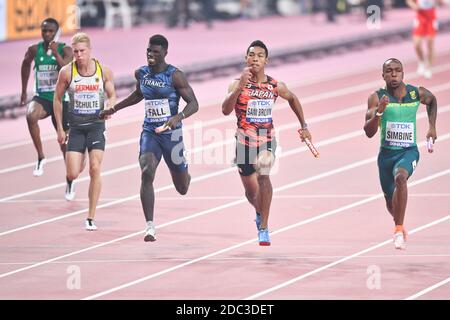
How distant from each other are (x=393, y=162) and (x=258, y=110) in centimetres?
138

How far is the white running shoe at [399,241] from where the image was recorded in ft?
42.8

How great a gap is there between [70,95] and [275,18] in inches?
906

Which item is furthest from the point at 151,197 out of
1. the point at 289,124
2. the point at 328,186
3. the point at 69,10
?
the point at 69,10

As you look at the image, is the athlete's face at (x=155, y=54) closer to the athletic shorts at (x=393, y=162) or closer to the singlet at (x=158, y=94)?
the singlet at (x=158, y=94)

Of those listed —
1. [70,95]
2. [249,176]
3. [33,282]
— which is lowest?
[33,282]

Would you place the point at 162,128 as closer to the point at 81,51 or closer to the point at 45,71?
the point at 81,51

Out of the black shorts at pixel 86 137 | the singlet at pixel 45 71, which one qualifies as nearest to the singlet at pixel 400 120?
the black shorts at pixel 86 137

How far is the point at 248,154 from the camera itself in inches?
527

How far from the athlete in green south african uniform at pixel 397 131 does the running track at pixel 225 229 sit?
59 cm

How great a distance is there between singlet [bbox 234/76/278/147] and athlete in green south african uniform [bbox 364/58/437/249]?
39.0 inches

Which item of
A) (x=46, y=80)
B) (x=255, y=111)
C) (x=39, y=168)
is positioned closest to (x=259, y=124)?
(x=255, y=111)

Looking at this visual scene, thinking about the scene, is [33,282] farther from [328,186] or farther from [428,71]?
[428,71]

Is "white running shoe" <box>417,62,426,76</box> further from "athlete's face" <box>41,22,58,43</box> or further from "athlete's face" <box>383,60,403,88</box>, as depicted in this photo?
"athlete's face" <box>383,60,403,88</box>

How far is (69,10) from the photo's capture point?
29.1 meters
